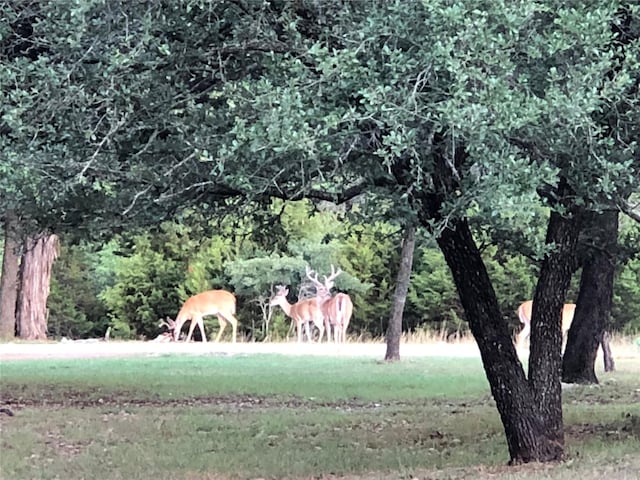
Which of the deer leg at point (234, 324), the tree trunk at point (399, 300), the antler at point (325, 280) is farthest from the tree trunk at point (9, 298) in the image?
the tree trunk at point (399, 300)

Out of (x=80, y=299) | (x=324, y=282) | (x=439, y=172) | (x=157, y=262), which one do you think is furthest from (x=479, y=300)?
(x=80, y=299)

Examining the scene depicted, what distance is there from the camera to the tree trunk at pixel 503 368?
804cm

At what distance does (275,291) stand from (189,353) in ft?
23.2

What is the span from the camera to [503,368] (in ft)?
26.6

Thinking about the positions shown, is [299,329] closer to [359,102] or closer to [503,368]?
[503,368]

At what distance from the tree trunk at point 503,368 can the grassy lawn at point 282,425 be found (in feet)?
0.77

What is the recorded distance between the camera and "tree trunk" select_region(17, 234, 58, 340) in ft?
90.6

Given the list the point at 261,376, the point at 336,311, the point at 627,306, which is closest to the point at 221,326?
the point at 336,311

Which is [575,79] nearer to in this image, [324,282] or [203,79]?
[203,79]

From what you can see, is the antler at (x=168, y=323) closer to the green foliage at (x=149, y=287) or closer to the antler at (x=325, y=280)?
the green foliage at (x=149, y=287)

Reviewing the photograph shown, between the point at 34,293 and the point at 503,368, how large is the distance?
70.7ft

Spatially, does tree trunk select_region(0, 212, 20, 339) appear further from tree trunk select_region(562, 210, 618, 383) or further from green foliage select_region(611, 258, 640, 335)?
tree trunk select_region(562, 210, 618, 383)

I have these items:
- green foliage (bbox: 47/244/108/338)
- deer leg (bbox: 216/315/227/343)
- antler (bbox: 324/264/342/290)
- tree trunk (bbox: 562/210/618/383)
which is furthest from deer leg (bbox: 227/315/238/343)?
tree trunk (bbox: 562/210/618/383)

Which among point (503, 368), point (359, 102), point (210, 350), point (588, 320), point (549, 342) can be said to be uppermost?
point (359, 102)
